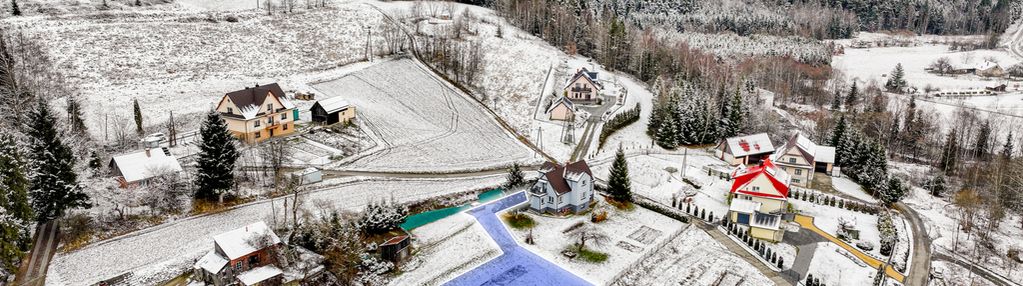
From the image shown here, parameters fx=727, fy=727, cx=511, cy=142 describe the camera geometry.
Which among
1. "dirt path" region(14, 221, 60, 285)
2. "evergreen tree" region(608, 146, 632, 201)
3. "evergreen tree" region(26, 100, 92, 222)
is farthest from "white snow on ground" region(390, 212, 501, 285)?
"evergreen tree" region(26, 100, 92, 222)

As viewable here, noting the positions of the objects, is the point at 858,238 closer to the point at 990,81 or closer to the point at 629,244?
the point at 629,244

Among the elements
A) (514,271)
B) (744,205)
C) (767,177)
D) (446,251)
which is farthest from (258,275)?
(767,177)

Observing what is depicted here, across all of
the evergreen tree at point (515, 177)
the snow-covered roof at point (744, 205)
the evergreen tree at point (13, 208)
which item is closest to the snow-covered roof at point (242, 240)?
the evergreen tree at point (13, 208)

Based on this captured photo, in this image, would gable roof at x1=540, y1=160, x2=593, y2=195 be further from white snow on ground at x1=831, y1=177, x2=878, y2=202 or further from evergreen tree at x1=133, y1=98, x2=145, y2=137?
evergreen tree at x1=133, y1=98, x2=145, y2=137

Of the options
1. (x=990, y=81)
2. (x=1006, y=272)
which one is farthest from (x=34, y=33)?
(x=990, y=81)

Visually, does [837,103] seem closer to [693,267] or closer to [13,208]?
[693,267]
